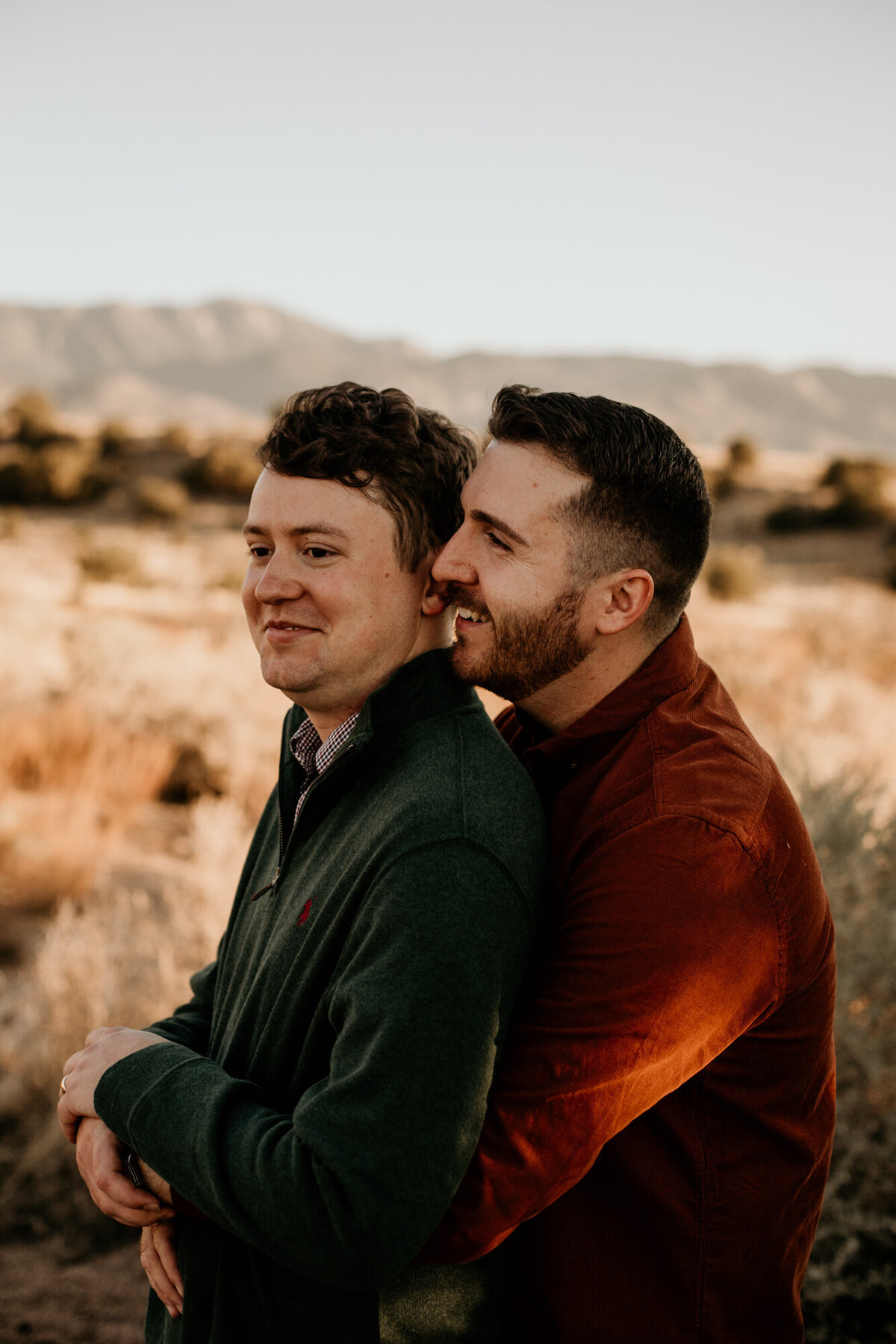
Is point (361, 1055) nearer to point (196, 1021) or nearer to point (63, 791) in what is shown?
point (196, 1021)

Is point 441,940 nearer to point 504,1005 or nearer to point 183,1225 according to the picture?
point 504,1005

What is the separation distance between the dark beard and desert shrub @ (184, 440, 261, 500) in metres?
35.1

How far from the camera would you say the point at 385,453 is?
1960 mm

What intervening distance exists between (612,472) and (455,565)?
40 centimetres

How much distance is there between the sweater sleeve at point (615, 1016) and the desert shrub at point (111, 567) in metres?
19.9

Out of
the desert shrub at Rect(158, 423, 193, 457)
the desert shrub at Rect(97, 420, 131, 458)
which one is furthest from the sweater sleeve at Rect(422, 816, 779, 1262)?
the desert shrub at Rect(97, 420, 131, 458)

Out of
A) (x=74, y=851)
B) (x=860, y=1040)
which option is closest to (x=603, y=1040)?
(x=860, y=1040)

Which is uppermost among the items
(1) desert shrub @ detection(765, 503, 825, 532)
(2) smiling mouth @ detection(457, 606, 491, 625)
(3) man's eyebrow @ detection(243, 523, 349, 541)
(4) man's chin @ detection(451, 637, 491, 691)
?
(1) desert shrub @ detection(765, 503, 825, 532)

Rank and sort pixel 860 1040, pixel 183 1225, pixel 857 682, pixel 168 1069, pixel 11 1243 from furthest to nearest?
pixel 857 682 → pixel 860 1040 → pixel 11 1243 → pixel 183 1225 → pixel 168 1069

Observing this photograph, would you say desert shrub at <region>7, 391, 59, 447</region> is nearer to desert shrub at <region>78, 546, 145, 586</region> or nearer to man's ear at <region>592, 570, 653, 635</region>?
desert shrub at <region>78, 546, 145, 586</region>

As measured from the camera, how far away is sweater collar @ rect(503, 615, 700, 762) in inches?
76.5

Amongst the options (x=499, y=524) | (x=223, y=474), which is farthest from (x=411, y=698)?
(x=223, y=474)

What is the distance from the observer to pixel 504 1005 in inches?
59.0

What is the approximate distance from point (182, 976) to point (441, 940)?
10.6 ft
